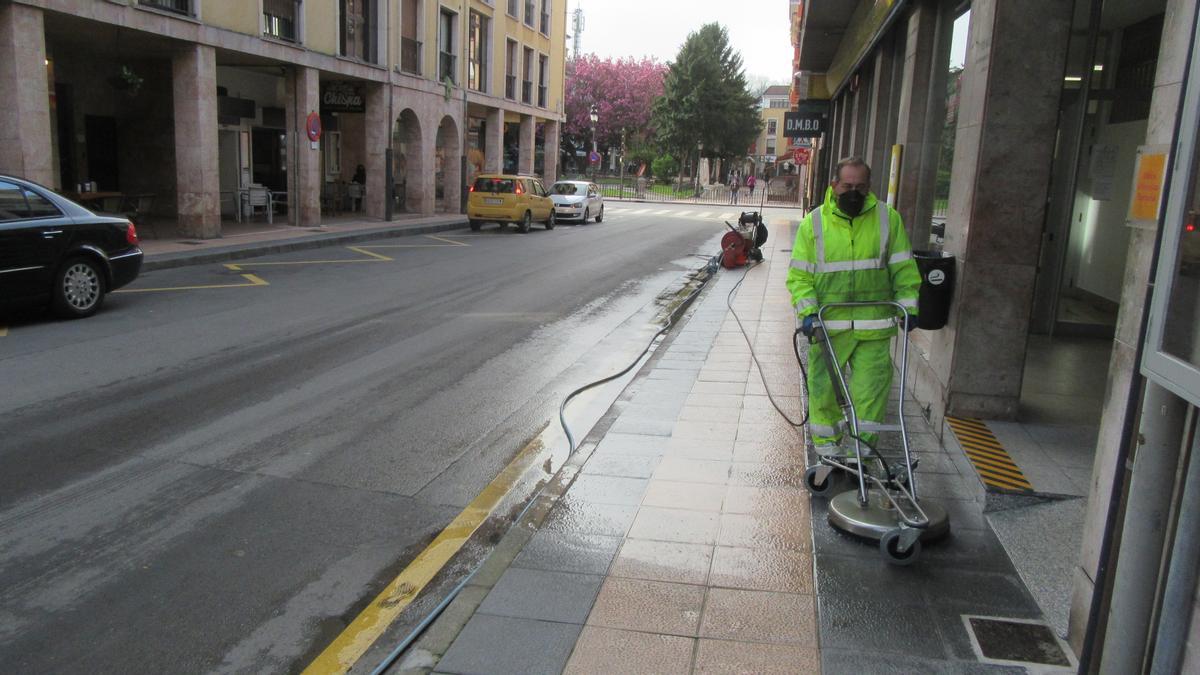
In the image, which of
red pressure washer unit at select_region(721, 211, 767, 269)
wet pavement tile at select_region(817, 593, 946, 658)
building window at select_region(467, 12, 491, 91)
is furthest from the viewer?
building window at select_region(467, 12, 491, 91)

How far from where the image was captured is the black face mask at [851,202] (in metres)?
4.78

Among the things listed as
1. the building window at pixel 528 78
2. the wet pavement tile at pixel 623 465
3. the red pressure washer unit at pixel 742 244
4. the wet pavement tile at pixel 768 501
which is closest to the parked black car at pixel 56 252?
the wet pavement tile at pixel 623 465

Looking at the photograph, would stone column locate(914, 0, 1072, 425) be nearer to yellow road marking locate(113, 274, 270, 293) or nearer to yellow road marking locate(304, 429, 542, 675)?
yellow road marking locate(304, 429, 542, 675)

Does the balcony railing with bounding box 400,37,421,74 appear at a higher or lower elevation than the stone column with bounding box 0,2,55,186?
higher

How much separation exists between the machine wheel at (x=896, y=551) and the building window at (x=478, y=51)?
30480mm

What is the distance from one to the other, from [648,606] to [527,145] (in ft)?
123

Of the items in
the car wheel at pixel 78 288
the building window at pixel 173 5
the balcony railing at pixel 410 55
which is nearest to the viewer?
the car wheel at pixel 78 288

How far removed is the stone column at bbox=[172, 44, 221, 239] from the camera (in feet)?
60.2

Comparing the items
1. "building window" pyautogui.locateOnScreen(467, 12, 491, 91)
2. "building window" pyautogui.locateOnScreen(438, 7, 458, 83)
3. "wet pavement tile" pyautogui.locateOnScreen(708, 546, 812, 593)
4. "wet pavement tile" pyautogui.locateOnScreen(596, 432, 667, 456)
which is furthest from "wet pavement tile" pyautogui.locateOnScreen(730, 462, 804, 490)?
"building window" pyautogui.locateOnScreen(467, 12, 491, 91)

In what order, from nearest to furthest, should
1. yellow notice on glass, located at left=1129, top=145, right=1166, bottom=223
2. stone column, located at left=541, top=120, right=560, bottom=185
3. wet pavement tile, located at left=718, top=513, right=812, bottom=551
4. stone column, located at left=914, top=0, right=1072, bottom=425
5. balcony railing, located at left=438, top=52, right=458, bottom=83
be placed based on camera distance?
yellow notice on glass, located at left=1129, top=145, right=1166, bottom=223, wet pavement tile, located at left=718, top=513, right=812, bottom=551, stone column, located at left=914, top=0, right=1072, bottom=425, balcony railing, located at left=438, top=52, right=458, bottom=83, stone column, located at left=541, top=120, right=560, bottom=185

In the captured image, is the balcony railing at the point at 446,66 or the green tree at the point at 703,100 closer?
the balcony railing at the point at 446,66

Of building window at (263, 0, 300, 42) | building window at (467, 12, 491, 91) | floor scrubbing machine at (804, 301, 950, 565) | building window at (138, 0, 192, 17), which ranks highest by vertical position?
building window at (467, 12, 491, 91)

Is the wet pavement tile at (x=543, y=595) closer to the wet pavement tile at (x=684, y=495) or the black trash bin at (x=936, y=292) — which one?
the wet pavement tile at (x=684, y=495)

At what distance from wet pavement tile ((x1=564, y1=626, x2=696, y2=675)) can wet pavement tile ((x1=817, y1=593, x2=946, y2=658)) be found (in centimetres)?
58
